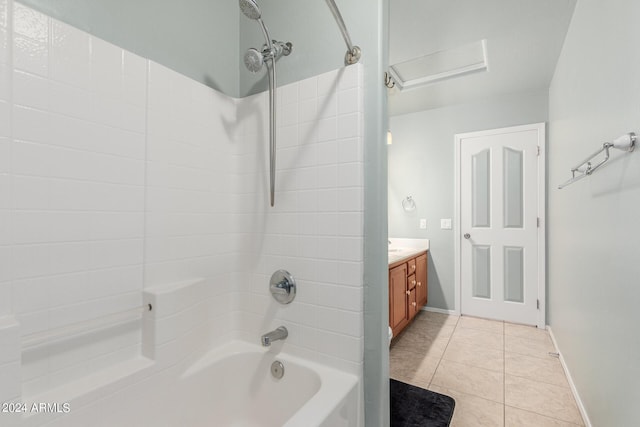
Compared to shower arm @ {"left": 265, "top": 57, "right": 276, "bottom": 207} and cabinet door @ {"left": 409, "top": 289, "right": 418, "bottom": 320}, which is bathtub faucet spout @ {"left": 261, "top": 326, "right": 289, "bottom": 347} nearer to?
shower arm @ {"left": 265, "top": 57, "right": 276, "bottom": 207}

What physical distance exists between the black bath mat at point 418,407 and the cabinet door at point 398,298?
0.56 m

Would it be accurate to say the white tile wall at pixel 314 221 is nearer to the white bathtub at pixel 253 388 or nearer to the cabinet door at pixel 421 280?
A: the white bathtub at pixel 253 388

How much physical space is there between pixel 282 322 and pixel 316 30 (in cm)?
135

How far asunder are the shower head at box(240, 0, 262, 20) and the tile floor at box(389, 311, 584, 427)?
2205 millimetres

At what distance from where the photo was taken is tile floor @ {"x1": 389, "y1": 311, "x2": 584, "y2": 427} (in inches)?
65.0

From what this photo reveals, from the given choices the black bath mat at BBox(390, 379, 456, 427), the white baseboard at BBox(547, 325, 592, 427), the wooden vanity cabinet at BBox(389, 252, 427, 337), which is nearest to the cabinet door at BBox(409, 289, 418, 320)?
the wooden vanity cabinet at BBox(389, 252, 427, 337)

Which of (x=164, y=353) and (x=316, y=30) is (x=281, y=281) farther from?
(x=316, y=30)

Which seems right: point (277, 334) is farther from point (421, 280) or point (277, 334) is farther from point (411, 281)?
point (421, 280)

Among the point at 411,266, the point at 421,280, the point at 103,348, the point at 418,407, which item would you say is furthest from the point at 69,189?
the point at 421,280

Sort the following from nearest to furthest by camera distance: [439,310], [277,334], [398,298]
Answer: [277,334] < [398,298] < [439,310]

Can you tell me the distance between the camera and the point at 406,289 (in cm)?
266

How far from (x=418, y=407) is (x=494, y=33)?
8.43 feet

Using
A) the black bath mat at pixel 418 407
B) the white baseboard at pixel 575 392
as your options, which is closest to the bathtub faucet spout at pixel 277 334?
the black bath mat at pixel 418 407

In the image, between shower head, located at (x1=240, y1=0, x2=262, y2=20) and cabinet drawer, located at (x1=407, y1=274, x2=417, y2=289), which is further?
cabinet drawer, located at (x1=407, y1=274, x2=417, y2=289)
